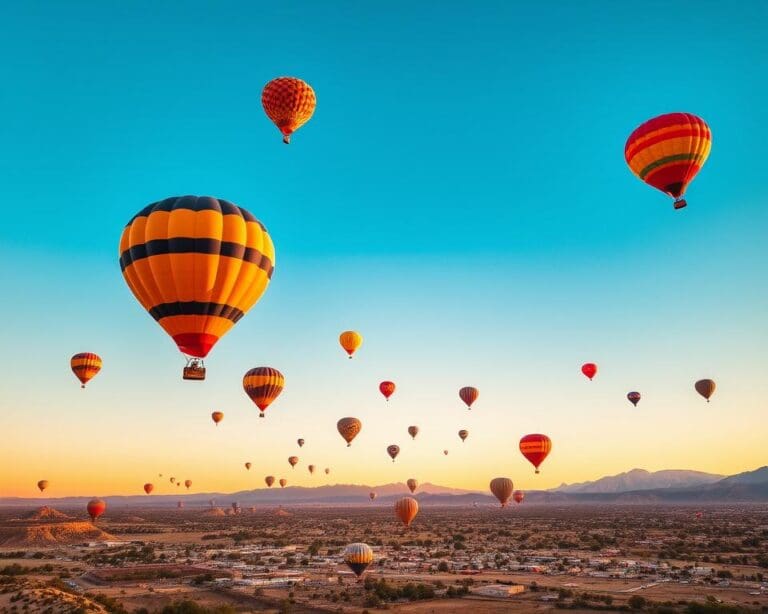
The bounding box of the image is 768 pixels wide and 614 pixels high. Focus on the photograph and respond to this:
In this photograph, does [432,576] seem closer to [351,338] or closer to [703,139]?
[351,338]

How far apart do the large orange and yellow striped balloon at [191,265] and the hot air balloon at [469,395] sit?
3717 cm

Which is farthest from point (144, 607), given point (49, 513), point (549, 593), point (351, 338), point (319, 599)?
point (49, 513)

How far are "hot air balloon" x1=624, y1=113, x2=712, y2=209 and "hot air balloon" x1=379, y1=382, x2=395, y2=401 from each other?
34804mm

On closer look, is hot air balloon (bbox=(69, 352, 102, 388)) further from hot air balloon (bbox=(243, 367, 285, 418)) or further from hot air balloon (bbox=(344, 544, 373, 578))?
hot air balloon (bbox=(344, 544, 373, 578))

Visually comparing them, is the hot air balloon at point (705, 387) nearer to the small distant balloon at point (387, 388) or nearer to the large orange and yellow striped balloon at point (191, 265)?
the small distant balloon at point (387, 388)

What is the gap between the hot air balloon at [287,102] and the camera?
99.9ft

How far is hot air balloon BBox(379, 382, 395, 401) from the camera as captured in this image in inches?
2339

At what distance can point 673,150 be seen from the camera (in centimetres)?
2866

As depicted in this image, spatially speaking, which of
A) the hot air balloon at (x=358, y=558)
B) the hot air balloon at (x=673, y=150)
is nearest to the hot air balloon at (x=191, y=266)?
the hot air balloon at (x=358, y=558)

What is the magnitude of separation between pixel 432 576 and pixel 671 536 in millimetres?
34850

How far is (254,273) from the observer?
23984mm

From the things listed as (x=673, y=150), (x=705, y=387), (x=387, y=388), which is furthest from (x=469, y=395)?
(x=673, y=150)

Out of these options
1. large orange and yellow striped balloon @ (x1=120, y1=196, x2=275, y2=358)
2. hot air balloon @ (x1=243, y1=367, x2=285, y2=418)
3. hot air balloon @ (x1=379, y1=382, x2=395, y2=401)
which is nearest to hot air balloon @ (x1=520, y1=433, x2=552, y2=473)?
hot air balloon @ (x1=379, y1=382, x2=395, y2=401)

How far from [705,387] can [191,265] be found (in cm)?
5115
